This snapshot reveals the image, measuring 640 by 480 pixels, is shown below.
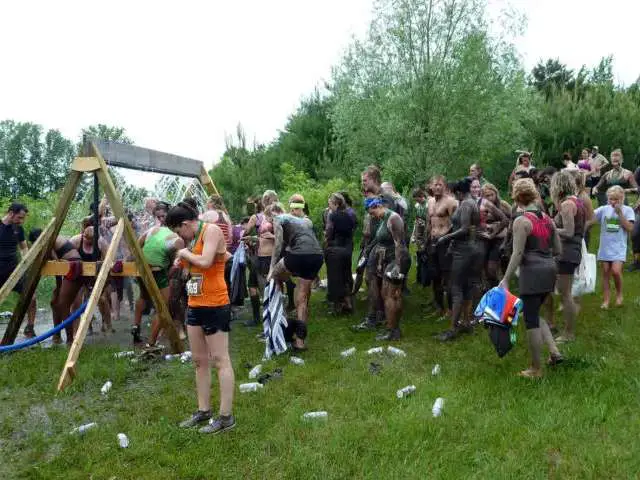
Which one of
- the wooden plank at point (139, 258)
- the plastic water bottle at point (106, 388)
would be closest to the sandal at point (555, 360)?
the wooden plank at point (139, 258)

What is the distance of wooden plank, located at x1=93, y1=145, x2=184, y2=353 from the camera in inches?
258

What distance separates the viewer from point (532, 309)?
5316mm

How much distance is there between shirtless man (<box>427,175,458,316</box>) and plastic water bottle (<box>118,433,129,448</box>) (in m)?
4.35

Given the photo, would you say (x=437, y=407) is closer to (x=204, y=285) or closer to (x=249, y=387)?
(x=249, y=387)

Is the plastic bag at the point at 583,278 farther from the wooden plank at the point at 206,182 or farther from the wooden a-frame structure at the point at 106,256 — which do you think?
the wooden plank at the point at 206,182

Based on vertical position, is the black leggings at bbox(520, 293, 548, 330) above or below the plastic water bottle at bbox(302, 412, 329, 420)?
above

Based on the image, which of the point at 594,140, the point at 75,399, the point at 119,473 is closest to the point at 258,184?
the point at 594,140

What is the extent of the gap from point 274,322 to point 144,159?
2.96 meters

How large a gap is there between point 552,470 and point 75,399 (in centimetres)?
429

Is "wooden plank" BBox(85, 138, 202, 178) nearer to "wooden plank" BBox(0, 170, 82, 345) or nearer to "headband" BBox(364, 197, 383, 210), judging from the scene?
"wooden plank" BBox(0, 170, 82, 345)

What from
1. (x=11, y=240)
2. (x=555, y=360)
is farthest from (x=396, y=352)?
(x=11, y=240)

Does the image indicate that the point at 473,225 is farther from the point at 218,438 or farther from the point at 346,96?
the point at 346,96

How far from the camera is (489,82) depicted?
18.4 metres

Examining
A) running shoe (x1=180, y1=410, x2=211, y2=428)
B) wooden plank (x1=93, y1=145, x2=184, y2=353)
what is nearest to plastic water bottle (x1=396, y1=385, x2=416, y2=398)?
running shoe (x1=180, y1=410, x2=211, y2=428)
